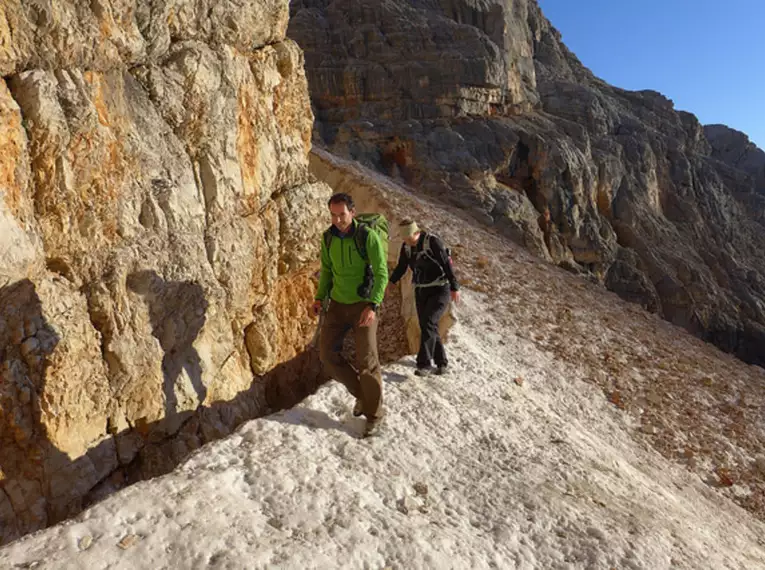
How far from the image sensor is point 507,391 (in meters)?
7.33

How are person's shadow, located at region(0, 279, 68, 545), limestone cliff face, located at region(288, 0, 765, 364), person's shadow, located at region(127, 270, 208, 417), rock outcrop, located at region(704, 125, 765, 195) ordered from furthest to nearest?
rock outcrop, located at region(704, 125, 765, 195), limestone cliff face, located at region(288, 0, 765, 364), person's shadow, located at region(127, 270, 208, 417), person's shadow, located at region(0, 279, 68, 545)

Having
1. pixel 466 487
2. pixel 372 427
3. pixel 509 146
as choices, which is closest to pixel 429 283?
pixel 372 427

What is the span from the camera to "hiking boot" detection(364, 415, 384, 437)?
17.0ft

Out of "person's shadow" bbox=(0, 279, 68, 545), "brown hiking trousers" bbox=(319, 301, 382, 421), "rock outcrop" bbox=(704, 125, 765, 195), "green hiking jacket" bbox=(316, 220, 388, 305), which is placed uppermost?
"rock outcrop" bbox=(704, 125, 765, 195)

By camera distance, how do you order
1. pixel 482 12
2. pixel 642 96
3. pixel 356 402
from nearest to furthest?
pixel 356 402, pixel 482 12, pixel 642 96

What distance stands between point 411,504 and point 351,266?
2.14m

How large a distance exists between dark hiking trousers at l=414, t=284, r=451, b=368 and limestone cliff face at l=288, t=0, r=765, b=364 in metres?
20.9

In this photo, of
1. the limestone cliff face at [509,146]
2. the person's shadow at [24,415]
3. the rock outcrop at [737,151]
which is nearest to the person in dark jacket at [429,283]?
the person's shadow at [24,415]

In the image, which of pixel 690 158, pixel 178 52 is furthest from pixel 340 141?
pixel 690 158

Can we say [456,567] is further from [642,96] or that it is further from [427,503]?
[642,96]

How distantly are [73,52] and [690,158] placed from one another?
53.3 meters

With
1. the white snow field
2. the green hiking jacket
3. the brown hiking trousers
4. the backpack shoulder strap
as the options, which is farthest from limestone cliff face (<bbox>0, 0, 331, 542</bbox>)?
the backpack shoulder strap

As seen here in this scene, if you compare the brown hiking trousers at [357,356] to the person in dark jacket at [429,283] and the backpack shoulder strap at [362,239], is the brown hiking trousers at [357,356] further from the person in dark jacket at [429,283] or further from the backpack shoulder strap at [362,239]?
the person in dark jacket at [429,283]

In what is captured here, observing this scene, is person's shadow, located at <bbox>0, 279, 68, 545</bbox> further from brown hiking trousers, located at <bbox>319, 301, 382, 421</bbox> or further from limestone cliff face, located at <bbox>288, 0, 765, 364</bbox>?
limestone cliff face, located at <bbox>288, 0, 765, 364</bbox>
